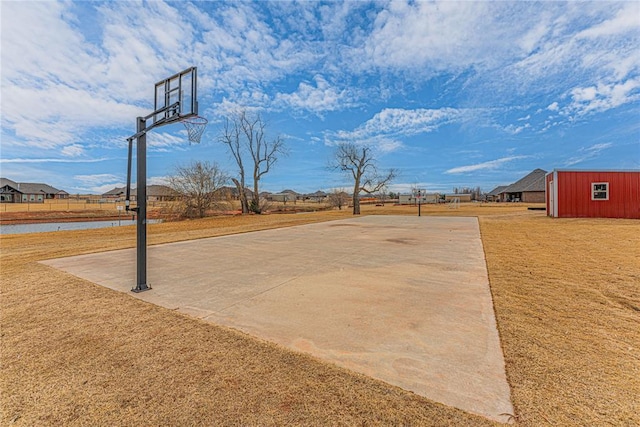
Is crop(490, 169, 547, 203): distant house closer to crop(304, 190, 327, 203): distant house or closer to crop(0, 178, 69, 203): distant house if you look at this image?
crop(304, 190, 327, 203): distant house

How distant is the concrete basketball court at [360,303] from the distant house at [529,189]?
48.4 meters

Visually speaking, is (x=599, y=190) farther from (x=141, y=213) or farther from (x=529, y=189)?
(x=529, y=189)

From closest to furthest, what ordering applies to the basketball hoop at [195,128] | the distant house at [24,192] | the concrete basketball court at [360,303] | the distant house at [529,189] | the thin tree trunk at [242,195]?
1. the concrete basketball court at [360,303]
2. the basketball hoop at [195,128]
3. the thin tree trunk at [242,195]
4. the distant house at [529,189]
5. the distant house at [24,192]

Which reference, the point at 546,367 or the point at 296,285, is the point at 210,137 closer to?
the point at 296,285

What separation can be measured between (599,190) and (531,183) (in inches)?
1493

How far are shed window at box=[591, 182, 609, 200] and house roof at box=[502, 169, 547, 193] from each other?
114 ft

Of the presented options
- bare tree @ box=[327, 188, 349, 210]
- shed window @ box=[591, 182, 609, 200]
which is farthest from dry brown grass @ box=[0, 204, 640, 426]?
bare tree @ box=[327, 188, 349, 210]

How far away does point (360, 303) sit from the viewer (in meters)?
3.26

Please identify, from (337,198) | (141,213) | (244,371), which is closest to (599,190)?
(244,371)

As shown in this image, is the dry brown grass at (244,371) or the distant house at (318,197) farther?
the distant house at (318,197)

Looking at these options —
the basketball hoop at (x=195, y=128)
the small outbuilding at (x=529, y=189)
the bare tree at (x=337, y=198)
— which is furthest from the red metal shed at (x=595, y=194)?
the small outbuilding at (x=529, y=189)

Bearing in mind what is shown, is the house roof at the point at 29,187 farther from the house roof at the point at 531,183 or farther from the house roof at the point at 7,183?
the house roof at the point at 531,183

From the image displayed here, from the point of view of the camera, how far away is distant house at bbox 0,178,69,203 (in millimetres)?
51906

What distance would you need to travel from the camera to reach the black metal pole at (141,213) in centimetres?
381
